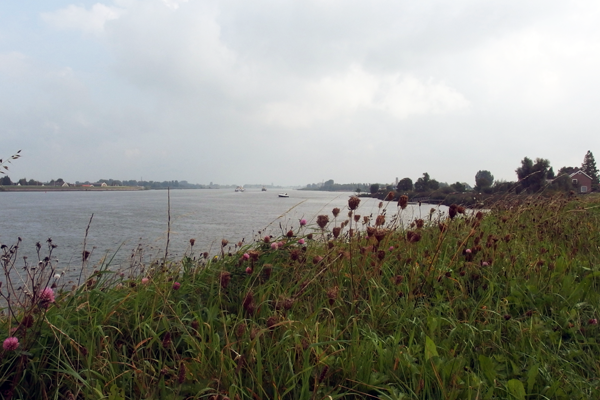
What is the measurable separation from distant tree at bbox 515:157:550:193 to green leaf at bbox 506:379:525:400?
17.3 ft

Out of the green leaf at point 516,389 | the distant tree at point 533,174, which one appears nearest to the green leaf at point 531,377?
the green leaf at point 516,389

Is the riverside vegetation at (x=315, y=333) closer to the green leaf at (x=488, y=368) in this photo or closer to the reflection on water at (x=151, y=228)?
the green leaf at (x=488, y=368)

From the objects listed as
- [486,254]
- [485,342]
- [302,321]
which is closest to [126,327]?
[302,321]

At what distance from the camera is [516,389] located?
1669 mm

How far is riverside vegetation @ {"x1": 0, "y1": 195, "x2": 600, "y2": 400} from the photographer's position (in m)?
1.65

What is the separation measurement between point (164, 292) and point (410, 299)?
1.65m

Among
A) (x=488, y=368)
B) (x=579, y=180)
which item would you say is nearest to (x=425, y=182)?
(x=579, y=180)

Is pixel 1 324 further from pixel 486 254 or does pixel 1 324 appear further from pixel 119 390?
pixel 486 254

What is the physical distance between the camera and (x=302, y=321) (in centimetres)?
211

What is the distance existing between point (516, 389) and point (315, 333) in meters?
0.99

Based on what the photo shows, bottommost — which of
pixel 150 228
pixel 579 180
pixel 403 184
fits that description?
pixel 150 228

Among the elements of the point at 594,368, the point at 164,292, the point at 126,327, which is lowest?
the point at 594,368

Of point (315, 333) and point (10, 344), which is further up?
point (10, 344)

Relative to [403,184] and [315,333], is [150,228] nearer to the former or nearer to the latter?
[403,184]
